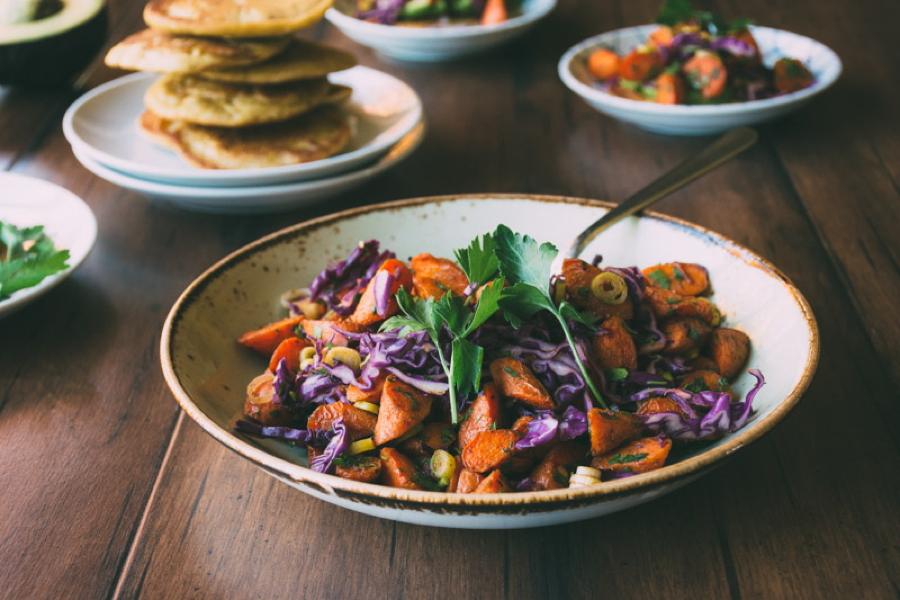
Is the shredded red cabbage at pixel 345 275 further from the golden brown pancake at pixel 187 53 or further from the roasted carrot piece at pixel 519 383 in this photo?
the golden brown pancake at pixel 187 53

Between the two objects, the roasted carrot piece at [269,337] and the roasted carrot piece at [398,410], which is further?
the roasted carrot piece at [269,337]

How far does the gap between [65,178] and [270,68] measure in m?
0.77

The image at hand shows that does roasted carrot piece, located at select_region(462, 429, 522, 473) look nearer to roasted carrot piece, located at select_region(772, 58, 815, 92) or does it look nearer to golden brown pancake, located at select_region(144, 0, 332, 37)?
golden brown pancake, located at select_region(144, 0, 332, 37)

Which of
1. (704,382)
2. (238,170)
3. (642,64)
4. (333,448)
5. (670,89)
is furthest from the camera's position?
(642,64)

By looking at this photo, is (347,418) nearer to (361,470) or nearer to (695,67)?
(361,470)

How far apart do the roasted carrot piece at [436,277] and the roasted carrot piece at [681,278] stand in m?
0.38

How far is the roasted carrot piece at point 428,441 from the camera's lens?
117 cm

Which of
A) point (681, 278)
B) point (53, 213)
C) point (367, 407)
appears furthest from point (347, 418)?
point (53, 213)

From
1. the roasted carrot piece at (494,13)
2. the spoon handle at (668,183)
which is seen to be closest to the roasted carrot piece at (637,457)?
the spoon handle at (668,183)

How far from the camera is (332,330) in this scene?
134 cm

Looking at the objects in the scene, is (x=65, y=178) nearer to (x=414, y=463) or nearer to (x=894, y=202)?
(x=414, y=463)

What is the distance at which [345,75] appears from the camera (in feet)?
8.57

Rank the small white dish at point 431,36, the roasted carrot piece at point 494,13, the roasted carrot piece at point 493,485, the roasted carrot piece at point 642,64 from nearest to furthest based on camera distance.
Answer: the roasted carrot piece at point 493,485 → the roasted carrot piece at point 642,64 → the small white dish at point 431,36 → the roasted carrot piece at point 494,13

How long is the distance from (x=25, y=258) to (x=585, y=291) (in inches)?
47.4
